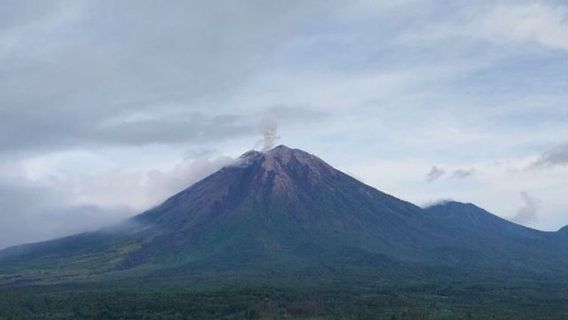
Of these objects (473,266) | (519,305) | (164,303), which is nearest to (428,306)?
(519,305)

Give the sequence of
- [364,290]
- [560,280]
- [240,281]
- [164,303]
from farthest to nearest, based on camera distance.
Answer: [560,280], [240,281], [364,290], [164,303]

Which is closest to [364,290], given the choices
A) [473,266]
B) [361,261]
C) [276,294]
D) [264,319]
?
[276,294]

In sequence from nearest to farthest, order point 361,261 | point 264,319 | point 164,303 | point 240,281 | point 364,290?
1. point 264,319
2. point 164,303
3. point 364,290
4. point 240,281
5. point 361,261

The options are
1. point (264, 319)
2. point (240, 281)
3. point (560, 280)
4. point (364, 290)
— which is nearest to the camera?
point (264, 319)

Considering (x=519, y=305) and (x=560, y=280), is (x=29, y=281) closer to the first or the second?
(x=519, y=305)

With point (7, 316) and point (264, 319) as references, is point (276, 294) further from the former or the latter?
point (7, 316)

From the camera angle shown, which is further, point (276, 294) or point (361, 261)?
point (361, 261)

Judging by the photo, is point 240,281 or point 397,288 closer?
point 397,288

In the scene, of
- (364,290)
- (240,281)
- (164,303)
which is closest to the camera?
(164,303)
